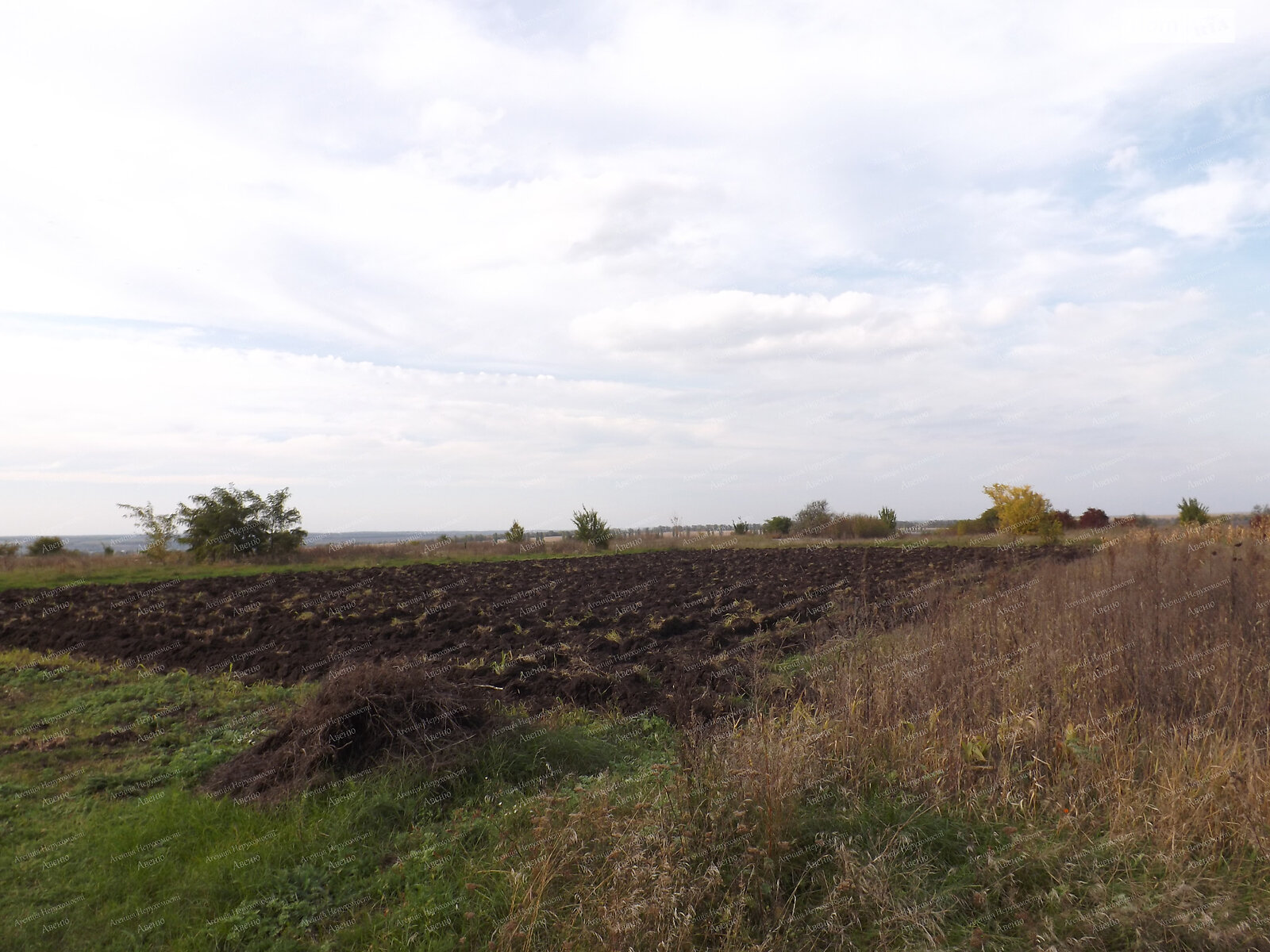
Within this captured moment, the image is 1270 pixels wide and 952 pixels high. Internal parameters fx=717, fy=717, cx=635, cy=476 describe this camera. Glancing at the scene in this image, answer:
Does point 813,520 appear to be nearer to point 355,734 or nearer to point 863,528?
point 863,528

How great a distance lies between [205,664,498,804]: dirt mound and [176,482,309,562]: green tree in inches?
1113

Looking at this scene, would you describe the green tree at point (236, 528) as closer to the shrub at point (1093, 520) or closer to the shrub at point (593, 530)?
the shrub at point (593, 530)

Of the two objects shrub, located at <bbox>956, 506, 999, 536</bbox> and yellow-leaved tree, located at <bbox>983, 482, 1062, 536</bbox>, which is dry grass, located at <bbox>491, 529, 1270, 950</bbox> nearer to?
yellow-leaved tree, located at <bbox>983, 482, 1062, 536</bbox>

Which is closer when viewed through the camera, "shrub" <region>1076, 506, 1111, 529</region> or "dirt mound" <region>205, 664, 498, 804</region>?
"dirt mound" <region>205, 664, 498, 804</region>

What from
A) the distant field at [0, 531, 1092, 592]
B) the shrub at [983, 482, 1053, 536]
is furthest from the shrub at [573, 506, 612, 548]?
the shrub at [983, 482, 1053, 536]

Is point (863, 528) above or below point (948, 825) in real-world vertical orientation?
above

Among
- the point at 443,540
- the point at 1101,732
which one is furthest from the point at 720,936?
the point at 443,540

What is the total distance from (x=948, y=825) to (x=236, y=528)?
32571mm

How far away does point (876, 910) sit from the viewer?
3393 millimetres

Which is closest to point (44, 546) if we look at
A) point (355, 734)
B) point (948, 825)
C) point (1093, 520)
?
point (355, 734)

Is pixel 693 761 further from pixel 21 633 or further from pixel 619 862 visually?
pixel 21 633

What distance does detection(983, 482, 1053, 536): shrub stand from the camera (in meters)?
29.5

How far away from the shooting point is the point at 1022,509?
1169 inches

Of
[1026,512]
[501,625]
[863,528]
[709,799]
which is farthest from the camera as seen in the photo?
[863,528]
